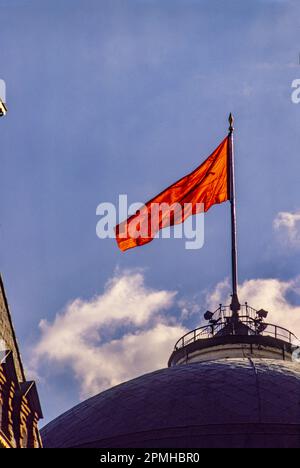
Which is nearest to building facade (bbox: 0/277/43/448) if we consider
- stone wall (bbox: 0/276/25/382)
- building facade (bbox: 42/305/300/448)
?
stone wall (bbox: 0/276/25/382)

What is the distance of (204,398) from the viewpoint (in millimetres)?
50281

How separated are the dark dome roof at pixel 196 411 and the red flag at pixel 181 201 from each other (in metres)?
6.66

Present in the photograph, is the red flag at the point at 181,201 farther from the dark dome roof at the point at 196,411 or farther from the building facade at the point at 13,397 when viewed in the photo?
the building facade at the point at 13,397

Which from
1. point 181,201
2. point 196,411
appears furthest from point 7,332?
point 181,201

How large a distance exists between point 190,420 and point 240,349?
39.6 feet

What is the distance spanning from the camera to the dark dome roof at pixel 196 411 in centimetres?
4756

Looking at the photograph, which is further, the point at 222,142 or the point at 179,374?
the point at 222,142

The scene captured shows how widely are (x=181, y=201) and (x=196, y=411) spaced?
12.7 metres

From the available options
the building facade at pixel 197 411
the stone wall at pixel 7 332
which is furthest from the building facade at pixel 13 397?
the building facade at pixel 197 411

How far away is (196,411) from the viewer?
1937 inches

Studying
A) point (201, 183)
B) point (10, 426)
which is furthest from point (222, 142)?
point (10, 426)
